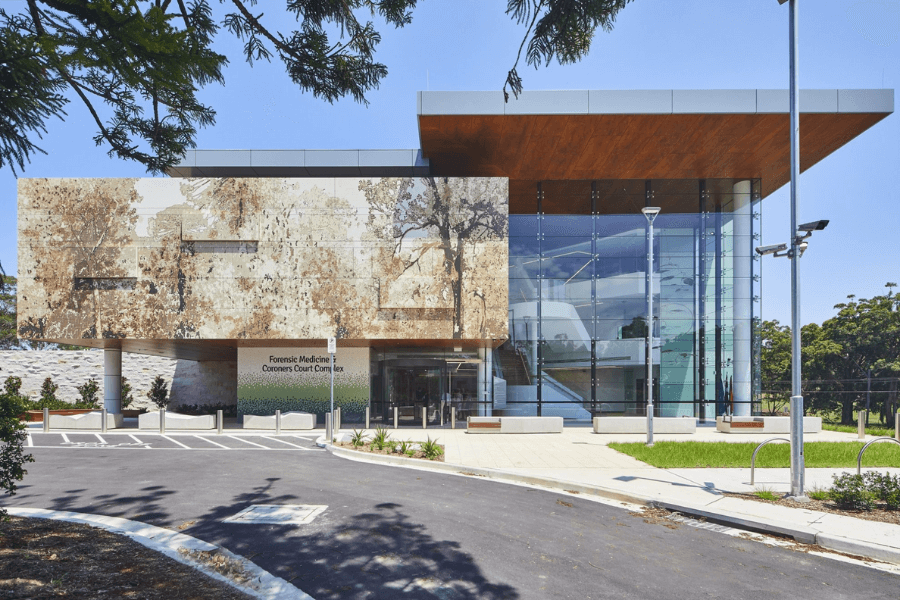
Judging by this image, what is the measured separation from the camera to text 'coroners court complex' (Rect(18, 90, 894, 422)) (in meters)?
21.4

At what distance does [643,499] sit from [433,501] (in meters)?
3.70

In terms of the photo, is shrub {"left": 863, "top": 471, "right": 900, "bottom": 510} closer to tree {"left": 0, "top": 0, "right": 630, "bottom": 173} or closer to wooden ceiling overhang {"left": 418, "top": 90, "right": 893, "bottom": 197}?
tree {"left": 0, "top": 0, "right": 630, "bottom": 173}

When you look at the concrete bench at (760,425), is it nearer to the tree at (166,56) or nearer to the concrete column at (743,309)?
the concrete column at (743,309)

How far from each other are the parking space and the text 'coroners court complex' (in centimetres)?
417

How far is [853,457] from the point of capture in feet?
45.8

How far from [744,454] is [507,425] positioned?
8.20 metres

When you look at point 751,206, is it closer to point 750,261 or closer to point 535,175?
point 750,261

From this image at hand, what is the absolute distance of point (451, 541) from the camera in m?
6.80

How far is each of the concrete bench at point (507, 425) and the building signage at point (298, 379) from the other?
615 cm

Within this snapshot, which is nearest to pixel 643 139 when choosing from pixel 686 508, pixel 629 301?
pixel 629 301

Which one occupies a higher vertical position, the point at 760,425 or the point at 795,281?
the point at 795,281

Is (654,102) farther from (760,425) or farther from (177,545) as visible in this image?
(177,545)

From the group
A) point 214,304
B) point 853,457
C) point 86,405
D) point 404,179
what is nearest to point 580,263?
point 404,179

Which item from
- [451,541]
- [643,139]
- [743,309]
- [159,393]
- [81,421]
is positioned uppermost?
[643,139]
